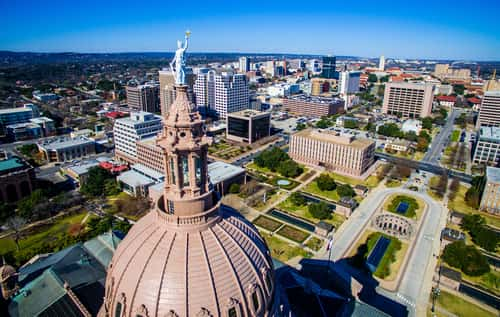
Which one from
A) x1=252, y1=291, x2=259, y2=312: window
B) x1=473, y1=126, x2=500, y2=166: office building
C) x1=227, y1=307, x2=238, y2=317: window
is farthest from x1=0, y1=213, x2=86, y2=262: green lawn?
x1=473, y1=126, x2=500, y2=166: office building

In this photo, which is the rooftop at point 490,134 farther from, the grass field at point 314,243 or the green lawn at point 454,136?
the grass field at point 314,243

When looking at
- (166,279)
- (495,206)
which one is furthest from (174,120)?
(495,206)

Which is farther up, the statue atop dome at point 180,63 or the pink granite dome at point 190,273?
the statue atop dome at point 180,63

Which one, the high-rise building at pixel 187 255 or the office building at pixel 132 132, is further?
the office building at pixel 132 132

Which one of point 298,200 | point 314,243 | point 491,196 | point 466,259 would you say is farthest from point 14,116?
point 491,196

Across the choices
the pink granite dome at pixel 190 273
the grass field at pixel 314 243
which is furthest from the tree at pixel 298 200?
the pink granite dome at pixel 190 273

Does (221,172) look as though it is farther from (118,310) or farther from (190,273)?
(190,273)
